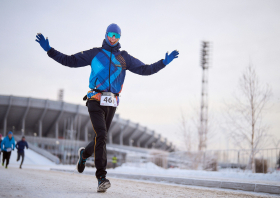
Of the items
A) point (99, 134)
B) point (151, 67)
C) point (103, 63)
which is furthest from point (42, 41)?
point (151, 67)

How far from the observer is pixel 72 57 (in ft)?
14.3

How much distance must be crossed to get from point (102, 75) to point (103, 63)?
0.19m

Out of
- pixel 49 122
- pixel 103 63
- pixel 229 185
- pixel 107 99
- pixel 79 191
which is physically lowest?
pixel 229 185

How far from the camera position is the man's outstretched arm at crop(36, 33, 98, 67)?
429cm

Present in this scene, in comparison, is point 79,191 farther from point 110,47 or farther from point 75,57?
point 110,47

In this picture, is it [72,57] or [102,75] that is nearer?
[102,75]

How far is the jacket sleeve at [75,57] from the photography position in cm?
430

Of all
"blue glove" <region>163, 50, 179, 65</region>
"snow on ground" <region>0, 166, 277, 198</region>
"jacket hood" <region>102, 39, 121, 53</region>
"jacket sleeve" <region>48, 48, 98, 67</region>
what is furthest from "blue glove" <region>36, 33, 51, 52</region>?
"snow on ground" <region>0, 166, 277, 198</region>

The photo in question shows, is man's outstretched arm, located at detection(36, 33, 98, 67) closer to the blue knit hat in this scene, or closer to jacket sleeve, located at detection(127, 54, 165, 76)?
the blue knit hat

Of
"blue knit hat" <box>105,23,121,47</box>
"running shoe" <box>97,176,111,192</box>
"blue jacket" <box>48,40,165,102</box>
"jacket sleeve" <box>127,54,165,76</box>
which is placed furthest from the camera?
"jacket sleeve" <box>127,54,165,76</box>

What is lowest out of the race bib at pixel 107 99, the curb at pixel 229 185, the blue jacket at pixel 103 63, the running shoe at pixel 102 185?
the curb at pixel 229 185

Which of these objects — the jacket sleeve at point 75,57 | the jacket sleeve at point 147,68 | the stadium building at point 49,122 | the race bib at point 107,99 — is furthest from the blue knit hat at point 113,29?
the stadium building at point 49,122

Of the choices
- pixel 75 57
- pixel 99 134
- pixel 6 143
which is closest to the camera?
pixel 99 134

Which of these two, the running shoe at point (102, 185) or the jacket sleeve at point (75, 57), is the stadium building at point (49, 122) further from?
the running shoe at point (102, 185)
